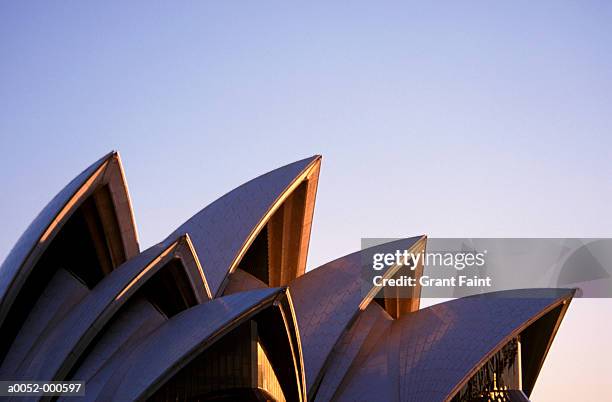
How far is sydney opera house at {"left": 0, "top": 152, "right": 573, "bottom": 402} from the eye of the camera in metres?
25.5

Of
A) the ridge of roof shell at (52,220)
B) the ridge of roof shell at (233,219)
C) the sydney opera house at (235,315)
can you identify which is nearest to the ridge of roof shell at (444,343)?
the sydney opera house at (235,315)

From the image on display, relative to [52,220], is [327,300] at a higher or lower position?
higher

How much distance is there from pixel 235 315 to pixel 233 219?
685 cm

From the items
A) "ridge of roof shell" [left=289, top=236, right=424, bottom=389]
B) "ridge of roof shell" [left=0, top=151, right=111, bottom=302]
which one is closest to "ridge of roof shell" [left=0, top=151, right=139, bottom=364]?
"ridge of roof shell" [left=0, top=151, right=111, bottom=302]

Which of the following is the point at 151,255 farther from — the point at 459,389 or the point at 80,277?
the point at 459,389

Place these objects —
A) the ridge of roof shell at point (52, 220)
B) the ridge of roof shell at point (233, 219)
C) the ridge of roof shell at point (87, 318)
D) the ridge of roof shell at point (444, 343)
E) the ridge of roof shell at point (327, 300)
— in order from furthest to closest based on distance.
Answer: the ridge of roof shell at point (327, 300)
the ridge of roof shell at point (233, 219)
the ridge of roof shell at point (444, 343)
the ridge of roof shell at point (87, 318)
the ridge of roof shell at point (52, 220)

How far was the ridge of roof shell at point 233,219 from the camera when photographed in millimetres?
30531

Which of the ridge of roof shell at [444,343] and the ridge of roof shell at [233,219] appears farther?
the ridge of roof shell at [233,219]

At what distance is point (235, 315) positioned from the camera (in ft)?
83.5

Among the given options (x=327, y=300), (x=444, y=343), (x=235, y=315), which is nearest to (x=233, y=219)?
(x=327, y=300)

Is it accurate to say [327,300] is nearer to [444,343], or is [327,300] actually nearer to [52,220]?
[444,343]

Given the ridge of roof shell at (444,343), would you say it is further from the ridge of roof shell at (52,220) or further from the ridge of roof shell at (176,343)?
the ridge of roof shell at (52,220)

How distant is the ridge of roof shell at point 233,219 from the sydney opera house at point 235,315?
1.8 inches

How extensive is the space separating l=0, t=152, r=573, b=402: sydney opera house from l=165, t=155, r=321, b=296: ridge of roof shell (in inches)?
1.8
